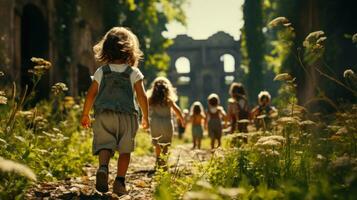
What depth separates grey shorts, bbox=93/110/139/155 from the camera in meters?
4.25

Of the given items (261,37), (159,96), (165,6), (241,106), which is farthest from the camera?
(261,37)

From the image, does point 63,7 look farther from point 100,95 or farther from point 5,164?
point 5,164

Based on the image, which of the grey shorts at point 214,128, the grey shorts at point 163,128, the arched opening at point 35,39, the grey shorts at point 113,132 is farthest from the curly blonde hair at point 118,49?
the arched opening at point 35,39

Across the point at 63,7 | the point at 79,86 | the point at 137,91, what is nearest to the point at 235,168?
the point at 137,91

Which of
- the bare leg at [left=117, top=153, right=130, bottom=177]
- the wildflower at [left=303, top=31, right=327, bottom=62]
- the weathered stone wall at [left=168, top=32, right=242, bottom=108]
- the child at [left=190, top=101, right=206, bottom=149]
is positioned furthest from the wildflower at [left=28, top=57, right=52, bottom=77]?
the weathered stone wall at [left=168, top=32, right=242, bottom=108]

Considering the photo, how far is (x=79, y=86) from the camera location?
597 inches

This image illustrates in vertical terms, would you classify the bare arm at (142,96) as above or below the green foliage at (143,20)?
below

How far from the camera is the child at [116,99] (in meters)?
4.25

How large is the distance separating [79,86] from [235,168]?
11700 millimetres

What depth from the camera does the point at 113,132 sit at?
4.31 metres

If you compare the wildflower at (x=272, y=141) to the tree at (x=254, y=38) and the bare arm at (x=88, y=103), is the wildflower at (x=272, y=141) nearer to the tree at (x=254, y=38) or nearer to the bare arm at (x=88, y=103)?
the bare arm at (x=88, y=103)

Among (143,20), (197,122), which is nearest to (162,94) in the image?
(197,122)

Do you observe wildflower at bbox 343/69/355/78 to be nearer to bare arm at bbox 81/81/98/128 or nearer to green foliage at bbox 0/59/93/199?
bare arm at bbox 81/81/98/128

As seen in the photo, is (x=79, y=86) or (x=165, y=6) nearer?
(x=79, y=86)
